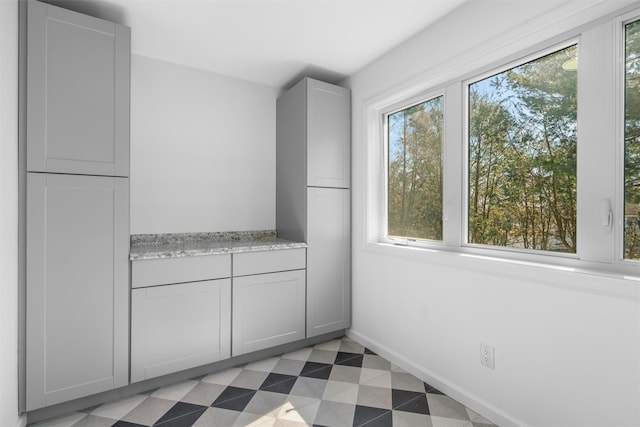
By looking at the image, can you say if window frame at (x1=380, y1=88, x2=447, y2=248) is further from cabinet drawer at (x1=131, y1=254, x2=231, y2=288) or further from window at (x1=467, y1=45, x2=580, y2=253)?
cabinet drawer at (x1=131, y1=254, x2=231, y2=288)

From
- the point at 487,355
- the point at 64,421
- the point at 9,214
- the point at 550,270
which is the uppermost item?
the point at 9,214

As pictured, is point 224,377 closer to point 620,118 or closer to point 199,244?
point 199,244

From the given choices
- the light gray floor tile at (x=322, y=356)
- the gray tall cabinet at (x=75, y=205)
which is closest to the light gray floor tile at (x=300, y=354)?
the light gray floor tile at (x=322, y=356)

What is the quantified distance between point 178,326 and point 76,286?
0.65m

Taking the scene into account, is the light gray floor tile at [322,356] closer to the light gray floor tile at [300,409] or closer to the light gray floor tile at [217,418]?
the light gray floor tile at [300,409]

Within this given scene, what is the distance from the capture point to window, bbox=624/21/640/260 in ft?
4.39

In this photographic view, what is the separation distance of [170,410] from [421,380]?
1639mm

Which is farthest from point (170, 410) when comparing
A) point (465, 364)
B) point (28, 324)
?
point (465, 364)

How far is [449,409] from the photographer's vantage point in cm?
183

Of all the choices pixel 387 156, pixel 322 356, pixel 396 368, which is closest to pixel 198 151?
pixel 387 156

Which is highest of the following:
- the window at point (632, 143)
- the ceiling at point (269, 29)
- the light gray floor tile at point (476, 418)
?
the ceiling at point (269, 29)

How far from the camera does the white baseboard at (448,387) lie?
168 cm

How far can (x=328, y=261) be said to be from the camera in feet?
9.19

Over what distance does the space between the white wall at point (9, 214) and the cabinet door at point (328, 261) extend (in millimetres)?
1841
